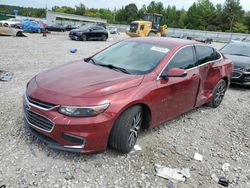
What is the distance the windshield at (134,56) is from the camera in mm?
4609

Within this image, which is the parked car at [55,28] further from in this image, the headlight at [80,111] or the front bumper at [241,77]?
the headlight at [80,111]

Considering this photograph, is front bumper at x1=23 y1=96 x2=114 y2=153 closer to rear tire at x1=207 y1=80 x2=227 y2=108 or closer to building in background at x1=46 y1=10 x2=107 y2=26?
rear tire at x1=207 y1=80 x2=227 y2=108

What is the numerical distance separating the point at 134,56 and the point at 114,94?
132 cm

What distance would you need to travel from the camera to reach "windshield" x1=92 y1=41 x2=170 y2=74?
4609 mm

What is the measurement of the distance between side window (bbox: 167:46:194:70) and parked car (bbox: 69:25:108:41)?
69.6ft

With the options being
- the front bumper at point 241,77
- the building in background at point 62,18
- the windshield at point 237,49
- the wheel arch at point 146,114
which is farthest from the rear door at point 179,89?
the building in background at point 62,18

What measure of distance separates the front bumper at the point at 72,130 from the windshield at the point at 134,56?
3.81ft

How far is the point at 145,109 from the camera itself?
4.33 m

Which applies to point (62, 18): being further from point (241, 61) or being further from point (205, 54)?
point (205, 54)

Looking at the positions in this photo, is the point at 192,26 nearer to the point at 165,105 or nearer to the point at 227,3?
the point at 227,3

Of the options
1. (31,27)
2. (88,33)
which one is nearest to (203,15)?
(31,27)

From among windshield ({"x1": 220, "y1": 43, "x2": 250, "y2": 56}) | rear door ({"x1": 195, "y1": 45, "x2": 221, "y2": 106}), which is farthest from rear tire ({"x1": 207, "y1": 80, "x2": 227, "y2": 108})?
windshield ({"x1": 220, "y1": 43, "x2": 250, "y2": 56})

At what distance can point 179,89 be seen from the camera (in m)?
4.87

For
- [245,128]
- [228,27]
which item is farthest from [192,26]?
[245,128]
